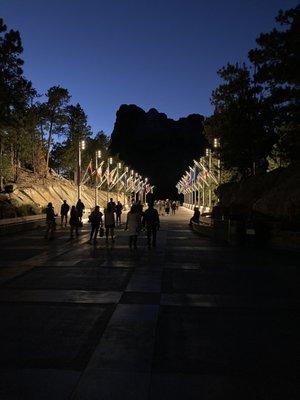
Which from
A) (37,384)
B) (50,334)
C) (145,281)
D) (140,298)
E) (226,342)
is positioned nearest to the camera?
(37,384)

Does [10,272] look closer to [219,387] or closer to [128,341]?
[128,341]

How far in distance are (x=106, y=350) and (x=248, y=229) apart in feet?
54.8

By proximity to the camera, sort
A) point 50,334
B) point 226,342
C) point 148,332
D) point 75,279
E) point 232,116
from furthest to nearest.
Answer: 1. point 232,116
2. point 75,279
3. point 148,332
4. point 50,334
5. point 226,342

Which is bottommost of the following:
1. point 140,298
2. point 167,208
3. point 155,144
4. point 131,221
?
point 140,298

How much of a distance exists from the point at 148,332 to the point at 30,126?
5519cm

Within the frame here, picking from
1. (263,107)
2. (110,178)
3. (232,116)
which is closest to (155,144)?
(110,178)

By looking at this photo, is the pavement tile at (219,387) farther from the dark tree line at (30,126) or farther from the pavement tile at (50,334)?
the dark tree line at (30,126)

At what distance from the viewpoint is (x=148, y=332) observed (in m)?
7.68

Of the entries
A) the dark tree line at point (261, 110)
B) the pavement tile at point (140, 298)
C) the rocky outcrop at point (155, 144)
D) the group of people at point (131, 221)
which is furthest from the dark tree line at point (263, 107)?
the rocky outcrop at point (155, 144)

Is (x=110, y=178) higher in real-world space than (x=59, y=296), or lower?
higher

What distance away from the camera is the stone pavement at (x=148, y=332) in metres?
5.45

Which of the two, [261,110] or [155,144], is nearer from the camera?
[261,110]

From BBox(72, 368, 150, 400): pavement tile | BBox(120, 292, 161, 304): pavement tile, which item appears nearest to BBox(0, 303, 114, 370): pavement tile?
BBox(72, 368, 150, 400): pavement tile

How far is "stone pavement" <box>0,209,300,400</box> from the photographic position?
5.45 metres
